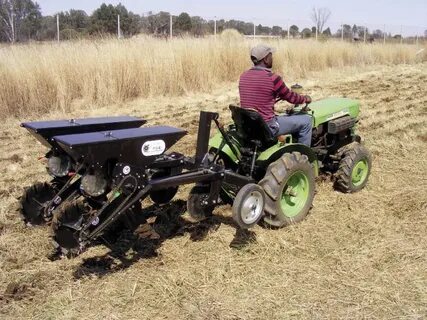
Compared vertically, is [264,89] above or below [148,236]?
above

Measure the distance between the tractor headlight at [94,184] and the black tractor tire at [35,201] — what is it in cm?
74

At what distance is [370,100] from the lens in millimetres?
11070

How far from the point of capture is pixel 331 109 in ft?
17.5

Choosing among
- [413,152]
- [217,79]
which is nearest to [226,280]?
[413,152]

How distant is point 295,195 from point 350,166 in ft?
3.00

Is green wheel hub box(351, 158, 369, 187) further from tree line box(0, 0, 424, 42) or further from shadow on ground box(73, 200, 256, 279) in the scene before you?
tree line box(0, 0, 424, 42)

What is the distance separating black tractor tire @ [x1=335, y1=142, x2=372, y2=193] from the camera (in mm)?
5133

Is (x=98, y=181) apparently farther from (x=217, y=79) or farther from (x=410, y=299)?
(x=217, y=79)

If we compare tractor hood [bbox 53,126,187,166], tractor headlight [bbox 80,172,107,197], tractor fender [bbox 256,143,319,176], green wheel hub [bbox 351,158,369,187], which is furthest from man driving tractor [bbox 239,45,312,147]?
tractor headlight [bbox 80,172,107,197]

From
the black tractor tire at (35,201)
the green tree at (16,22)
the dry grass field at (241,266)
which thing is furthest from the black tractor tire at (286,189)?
the green tree at (16,22)

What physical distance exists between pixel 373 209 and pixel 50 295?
3.14 m

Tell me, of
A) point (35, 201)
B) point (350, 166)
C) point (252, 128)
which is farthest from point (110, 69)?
point (35, 201)

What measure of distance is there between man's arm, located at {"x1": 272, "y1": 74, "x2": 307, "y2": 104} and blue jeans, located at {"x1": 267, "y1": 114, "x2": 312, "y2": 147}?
20 centimetres

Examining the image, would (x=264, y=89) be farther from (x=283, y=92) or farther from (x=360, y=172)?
(x=360, y=172)
